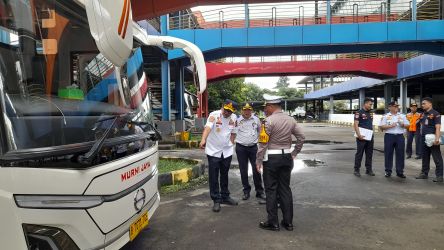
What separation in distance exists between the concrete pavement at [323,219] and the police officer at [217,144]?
37cm

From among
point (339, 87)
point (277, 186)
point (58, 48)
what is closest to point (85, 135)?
point (58, 48)

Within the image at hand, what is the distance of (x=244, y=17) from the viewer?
15891 mm

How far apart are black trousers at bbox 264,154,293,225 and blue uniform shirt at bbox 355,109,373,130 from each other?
157 inches

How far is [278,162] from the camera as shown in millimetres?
4582

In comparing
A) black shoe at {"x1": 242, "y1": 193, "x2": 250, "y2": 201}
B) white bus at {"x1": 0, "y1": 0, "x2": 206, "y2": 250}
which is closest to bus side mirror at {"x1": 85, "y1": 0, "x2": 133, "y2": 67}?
white bus at {"x1": 0, "y1": 0, "x2": 206, "y2": 250}

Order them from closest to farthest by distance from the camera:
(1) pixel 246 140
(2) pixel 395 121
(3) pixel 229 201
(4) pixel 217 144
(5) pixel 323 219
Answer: (5) pixel 323 219
(4) pixel 217 144
(3) pixel 229 201
(1) pixel 246 140
(2) pixel 395 121

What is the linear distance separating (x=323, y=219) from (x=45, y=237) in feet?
11.8

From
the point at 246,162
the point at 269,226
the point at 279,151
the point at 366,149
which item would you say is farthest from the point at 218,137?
the point at 366,149

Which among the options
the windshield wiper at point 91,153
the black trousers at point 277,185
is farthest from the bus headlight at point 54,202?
the black trousers at point 277,185

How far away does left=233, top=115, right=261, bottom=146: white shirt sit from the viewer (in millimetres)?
5930

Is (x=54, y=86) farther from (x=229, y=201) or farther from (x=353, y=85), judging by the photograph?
(x=353, y=85)

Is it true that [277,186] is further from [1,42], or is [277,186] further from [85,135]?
[1,42]

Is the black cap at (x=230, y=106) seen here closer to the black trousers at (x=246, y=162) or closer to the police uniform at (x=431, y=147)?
the black trousers at (x=246, y=162)

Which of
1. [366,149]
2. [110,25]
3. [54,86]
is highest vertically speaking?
[110,25]
